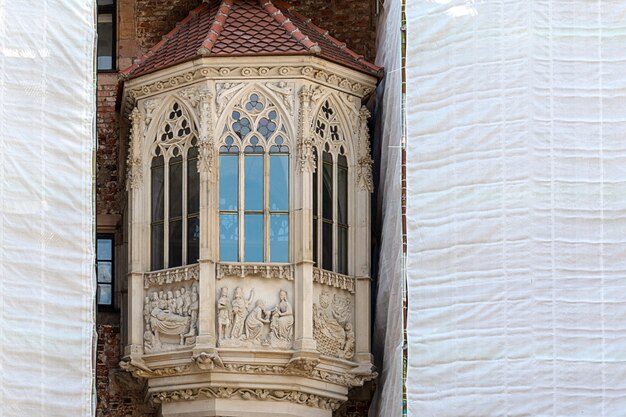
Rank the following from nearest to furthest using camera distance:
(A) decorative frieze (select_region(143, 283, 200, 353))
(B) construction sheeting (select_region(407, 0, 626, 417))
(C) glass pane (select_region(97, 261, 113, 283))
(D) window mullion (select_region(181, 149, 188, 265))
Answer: (B) construction sheeting (select_region(407, 0, 626, 417))
(A) decorative frieze (select_region(143, 283, 200, 353))
(D) window mullion (select_region(181, 149, 188, 265))
(C) glass pane (select_region(97, 261, 113, 283))

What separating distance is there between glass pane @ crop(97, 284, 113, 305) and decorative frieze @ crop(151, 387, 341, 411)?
6.89 ft

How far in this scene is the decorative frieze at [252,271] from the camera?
93.5ft

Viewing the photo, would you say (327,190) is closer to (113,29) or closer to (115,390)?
(115,390)

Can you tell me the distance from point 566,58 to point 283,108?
363 cm

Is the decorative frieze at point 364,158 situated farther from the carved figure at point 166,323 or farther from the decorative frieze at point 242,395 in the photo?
the carved figure at point 166,323

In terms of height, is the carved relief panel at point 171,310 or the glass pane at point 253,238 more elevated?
the glass pane at point 253,238

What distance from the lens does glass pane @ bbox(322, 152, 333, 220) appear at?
2923 centimetres

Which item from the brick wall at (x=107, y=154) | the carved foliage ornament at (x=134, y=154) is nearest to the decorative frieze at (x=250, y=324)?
the carved foliage ornament at (x=134, y=154)

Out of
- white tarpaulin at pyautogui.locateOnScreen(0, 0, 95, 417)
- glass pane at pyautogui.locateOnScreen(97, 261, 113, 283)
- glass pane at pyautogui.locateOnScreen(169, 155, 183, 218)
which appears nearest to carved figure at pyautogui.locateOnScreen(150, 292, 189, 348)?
glass pane at pyautogui.locateOnScreen(169, 155, 183, 218)

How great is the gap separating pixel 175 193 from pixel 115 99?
2399 millimetres

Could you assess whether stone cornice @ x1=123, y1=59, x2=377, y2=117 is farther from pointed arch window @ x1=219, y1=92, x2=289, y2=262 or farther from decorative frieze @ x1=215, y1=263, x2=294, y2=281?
decorative frieze @ x1=215, y1=263, x2=294, y2=281

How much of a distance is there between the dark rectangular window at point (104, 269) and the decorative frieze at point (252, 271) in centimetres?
244

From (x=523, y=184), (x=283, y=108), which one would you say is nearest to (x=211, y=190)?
(x=283, y=108)

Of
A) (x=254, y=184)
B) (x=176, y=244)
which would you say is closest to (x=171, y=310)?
(x=176, y=244)
